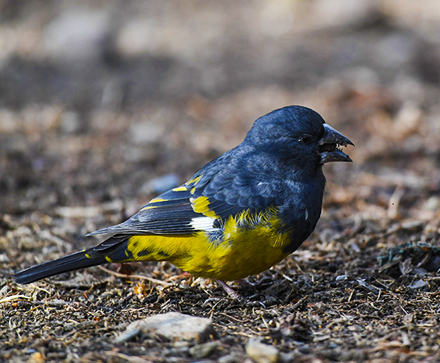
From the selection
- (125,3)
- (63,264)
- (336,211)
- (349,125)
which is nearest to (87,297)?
(63,264)

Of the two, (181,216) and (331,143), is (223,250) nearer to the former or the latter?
(181,216)

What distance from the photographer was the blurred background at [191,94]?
6.14 meters

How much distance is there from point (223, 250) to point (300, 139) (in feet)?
3.47

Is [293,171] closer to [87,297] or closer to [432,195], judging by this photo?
[87,297]

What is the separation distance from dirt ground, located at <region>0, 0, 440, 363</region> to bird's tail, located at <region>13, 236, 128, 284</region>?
0.70 feet

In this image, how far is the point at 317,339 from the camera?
3105 mm

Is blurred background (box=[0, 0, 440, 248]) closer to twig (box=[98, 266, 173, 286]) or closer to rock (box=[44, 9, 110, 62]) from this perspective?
rock (box=[44, 9, 110, 62])

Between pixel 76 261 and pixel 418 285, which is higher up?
pixel 76 261

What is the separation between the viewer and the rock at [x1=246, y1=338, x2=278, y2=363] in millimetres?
2760

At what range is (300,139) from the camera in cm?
403

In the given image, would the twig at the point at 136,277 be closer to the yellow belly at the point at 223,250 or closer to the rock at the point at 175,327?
the yellow belly at the point at 223,250

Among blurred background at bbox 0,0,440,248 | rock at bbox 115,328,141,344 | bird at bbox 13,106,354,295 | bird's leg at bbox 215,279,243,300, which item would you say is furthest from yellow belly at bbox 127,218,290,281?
blurred background at bbox 0,0,440,248

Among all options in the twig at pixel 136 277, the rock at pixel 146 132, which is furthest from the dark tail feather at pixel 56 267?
the rock at pixel 146 132

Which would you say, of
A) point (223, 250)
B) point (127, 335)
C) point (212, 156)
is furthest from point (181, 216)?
point (212, 156)
